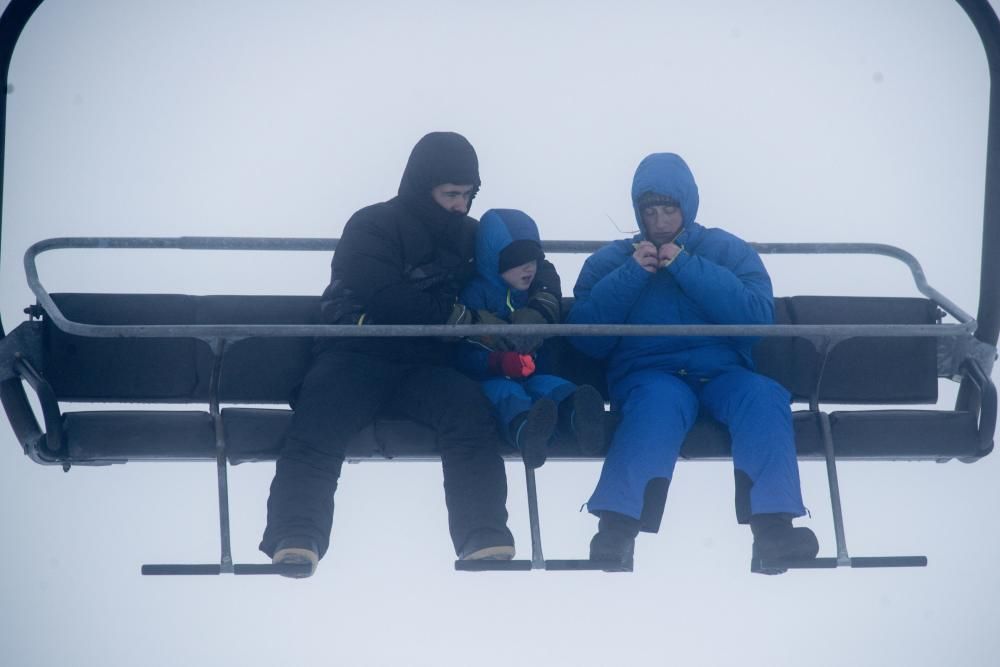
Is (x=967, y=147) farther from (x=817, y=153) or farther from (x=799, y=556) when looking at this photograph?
(x=817, y=153)

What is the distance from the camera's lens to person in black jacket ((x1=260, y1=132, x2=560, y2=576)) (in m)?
5.14

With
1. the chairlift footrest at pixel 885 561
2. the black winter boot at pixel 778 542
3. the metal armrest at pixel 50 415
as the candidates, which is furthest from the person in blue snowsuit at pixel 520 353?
the metal armrest at pixel 50 415

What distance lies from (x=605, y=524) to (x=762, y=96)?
5002 millimetres

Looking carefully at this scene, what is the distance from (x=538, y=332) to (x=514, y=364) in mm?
338

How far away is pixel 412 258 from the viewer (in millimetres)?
5699

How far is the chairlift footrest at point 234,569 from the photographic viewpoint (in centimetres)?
500

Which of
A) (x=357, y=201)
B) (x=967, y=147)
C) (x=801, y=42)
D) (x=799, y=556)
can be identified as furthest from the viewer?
(x=357, y=201)

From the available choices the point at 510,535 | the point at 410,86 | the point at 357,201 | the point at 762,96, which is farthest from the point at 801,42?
the point at 510,535

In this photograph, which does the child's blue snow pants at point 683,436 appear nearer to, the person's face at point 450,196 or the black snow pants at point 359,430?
the black snow pants at point 359,430

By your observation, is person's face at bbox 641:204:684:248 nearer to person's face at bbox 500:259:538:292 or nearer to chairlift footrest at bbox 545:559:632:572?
person's face at bbox 500:259:538:292

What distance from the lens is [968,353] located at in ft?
19.0

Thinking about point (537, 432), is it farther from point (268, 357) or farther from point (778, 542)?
point (268, 357)

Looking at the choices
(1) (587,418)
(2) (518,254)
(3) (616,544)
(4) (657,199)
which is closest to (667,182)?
(4) (657,199)

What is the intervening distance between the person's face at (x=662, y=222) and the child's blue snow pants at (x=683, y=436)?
1.59 feet
